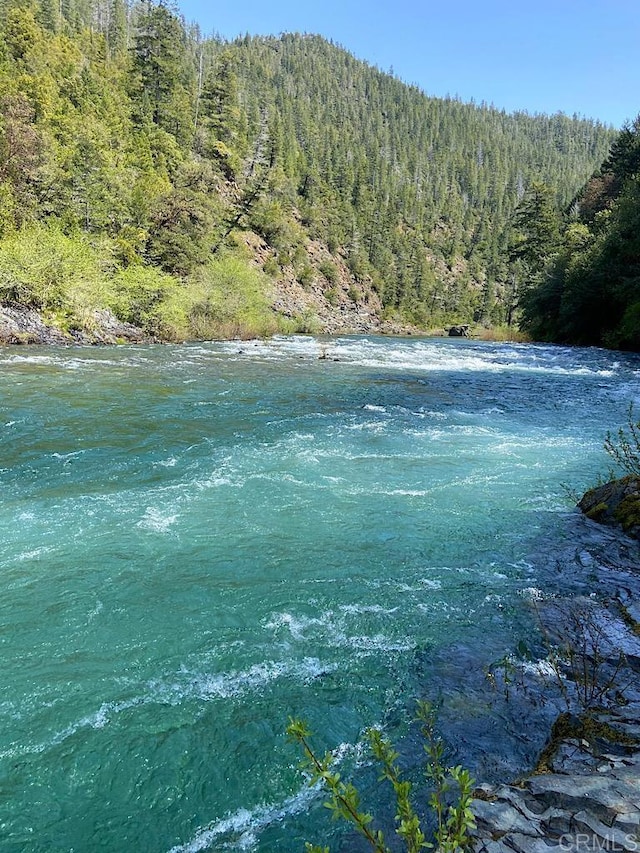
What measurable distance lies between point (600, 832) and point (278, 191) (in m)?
81.3

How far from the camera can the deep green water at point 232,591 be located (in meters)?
3.79

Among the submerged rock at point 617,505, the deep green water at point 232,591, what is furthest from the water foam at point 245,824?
the submerged rock at point 617,505

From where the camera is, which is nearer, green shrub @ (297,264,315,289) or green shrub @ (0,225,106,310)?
green shrub @ (0,225,106,310)

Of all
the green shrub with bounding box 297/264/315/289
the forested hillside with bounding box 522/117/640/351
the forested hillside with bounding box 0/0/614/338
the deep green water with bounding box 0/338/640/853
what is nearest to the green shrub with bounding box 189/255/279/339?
the forested hillside with bounding box 0/0/614/338

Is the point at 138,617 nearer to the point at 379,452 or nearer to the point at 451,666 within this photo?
the point at 451,666

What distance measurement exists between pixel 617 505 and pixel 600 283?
108ft

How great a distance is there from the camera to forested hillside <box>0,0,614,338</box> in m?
33.8

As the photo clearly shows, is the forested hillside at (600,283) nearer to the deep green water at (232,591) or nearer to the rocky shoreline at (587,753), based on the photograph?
the deep green water at (232,591)

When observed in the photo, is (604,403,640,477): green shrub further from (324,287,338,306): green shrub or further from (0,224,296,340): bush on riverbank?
(324,287,338,306): green shrub

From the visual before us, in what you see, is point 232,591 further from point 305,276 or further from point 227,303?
point 305,276

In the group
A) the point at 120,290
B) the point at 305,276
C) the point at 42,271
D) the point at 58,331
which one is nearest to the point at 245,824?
the point at 58,331

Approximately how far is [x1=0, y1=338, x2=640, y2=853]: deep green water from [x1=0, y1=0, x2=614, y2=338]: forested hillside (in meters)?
21.6

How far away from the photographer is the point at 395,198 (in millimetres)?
120125

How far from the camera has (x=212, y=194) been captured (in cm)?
5522
